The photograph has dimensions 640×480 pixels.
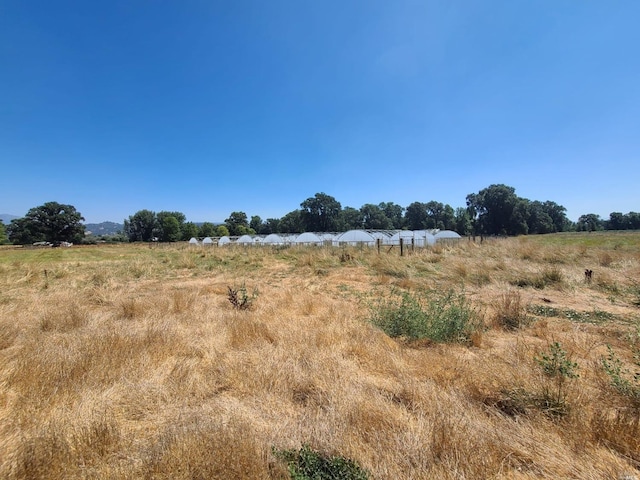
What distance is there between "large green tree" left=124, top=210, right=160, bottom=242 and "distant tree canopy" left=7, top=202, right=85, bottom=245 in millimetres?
13824

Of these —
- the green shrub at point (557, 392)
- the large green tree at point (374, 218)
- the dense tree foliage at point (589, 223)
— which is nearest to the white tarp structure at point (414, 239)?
the green shrub at point (557, 392)

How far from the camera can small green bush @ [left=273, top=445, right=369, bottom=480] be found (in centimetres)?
148

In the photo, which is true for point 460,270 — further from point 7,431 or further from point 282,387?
point 7,431

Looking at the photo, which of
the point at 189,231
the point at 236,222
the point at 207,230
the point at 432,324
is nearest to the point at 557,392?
the point at 432,324

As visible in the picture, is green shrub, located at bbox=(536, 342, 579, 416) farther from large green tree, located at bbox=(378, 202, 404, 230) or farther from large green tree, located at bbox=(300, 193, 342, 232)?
large green tree, located at bbox=(378, 202, 404, 230)

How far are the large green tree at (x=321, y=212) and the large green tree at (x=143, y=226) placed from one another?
1603 inches

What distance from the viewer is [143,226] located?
231 feet

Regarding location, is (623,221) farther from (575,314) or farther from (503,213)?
(575,314)

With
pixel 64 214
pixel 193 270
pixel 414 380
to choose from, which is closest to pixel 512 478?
pixel 414 380

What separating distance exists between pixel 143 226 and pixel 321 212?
48862mm

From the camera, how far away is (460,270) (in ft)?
30.1

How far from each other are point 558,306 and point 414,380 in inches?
205

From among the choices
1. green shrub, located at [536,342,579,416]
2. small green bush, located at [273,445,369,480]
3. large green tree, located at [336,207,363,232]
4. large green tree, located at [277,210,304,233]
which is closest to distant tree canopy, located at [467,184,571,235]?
large green tree, located at [336,207,363,232]

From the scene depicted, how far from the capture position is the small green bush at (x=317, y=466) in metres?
1.48
